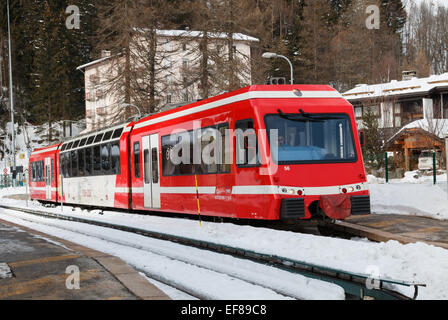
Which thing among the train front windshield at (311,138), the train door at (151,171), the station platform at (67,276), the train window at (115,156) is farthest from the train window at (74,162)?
the train front windshield at (311,138)

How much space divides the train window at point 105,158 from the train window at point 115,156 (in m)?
0.46

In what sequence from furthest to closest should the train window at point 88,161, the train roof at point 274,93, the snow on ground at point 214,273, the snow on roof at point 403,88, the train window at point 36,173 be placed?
the snow on roof at point 403,88 → the train window at point 36,173 → the train window at point 88,161 → the train roof at point 274,93 → the snow on ground at point 214,273

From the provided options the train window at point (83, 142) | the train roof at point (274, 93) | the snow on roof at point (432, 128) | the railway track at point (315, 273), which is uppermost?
the snow on roof at point (432, 128)

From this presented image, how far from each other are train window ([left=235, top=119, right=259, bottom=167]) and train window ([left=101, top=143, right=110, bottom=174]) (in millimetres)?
9631

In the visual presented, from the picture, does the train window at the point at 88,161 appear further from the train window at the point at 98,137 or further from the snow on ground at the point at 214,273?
the snow on ground at the point at 214,273

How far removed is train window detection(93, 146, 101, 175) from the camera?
71.9 ft

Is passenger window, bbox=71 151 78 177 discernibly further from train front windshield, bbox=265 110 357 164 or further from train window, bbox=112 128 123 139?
train front windshield, bbox=265 110 357 164

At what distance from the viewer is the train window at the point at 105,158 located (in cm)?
2100

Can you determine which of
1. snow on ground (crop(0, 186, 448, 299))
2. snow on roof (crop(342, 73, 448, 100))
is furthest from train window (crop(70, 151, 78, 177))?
snow on roof (crop(342, 73, 448, 100))

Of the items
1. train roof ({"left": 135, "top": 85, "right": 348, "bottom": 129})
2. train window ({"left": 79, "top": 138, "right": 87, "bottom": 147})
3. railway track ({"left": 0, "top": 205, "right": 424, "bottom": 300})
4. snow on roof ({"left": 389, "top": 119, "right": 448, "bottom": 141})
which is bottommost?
railway track ({"left": 0, "top": 205, "right": 424, "bottom": 300})

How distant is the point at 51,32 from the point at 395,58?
51103 millimetres

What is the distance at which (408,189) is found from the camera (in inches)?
739

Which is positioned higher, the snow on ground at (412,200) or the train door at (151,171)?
the train door at (151,171)

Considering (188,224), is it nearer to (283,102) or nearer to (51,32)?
(283,102)
